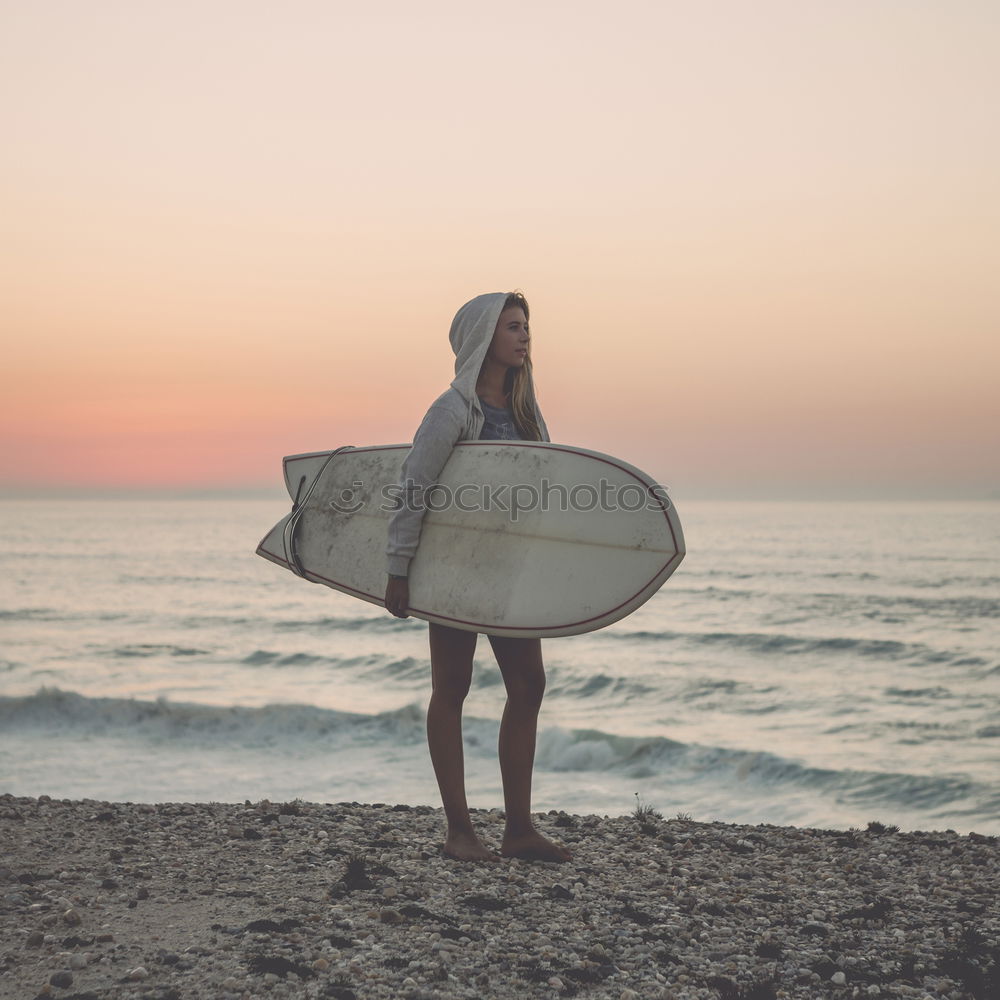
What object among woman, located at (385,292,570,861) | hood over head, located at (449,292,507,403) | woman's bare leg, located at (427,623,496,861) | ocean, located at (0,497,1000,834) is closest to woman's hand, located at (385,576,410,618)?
woman, located at (385,292,570,861)

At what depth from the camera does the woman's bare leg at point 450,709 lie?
367cm

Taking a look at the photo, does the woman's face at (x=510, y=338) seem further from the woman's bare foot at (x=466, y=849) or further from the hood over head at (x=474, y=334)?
the woman's bare foot at (x=466, y=849)

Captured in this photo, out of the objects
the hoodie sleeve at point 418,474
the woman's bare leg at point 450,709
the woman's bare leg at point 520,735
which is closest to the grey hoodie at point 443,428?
the hoodie sleeve at point 418,474

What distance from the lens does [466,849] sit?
3.75m

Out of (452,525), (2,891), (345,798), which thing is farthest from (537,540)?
(345,798)

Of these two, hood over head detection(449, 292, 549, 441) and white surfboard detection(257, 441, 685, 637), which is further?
hood over head detection(449, 292, 549, 441)

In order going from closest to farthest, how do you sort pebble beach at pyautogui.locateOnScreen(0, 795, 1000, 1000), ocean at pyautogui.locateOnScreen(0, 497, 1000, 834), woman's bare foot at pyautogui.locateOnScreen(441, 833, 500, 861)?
pebble beach at pyautogui.locateOnScreen(0, 795, 1000, 1000) → woman's bare foot at pyautogui.locateOnScreen(441, 833, 500, 861) → ocean at pyautogui.locateOnScreen(0, 497, 1000, 834)

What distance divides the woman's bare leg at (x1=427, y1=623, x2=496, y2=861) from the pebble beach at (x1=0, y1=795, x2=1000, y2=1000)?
27 cm

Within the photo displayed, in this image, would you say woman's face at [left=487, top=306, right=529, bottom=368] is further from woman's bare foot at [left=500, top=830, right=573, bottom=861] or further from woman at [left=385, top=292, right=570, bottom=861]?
woman's bare foot at [left=500, top=830, right=573, bottom=861]

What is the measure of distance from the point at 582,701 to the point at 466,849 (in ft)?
32.6

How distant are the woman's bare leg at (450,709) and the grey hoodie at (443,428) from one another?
1.09ft

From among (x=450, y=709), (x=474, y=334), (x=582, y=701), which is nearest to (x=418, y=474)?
(x=474, y=334)

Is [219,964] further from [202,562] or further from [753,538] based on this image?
[753,538]

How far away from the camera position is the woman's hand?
143 inches
